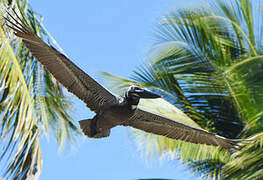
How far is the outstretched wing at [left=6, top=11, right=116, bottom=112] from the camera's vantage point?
21.6ft

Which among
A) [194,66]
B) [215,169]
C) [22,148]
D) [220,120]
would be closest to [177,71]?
[194,66]

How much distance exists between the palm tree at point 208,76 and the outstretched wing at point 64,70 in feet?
6.44

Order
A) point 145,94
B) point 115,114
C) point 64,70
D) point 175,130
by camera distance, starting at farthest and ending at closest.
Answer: point 175,130 → point 64,70 → point 115,114 → point 145,94

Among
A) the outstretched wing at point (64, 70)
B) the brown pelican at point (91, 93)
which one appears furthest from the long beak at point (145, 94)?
the outstretched wing at point (64, 70)

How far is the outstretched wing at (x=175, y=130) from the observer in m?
7.38

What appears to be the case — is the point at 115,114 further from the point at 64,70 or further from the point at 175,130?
the point at 175,130

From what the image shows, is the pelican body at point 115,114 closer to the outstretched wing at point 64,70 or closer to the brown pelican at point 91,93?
the brown pelican at point 91,93

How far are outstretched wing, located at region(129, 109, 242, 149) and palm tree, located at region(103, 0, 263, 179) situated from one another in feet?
1.76

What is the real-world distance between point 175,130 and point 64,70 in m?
1.87

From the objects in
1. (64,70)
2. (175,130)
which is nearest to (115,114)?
(64,70)

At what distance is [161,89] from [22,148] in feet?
10.6

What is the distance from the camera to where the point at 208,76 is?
29.6 ft

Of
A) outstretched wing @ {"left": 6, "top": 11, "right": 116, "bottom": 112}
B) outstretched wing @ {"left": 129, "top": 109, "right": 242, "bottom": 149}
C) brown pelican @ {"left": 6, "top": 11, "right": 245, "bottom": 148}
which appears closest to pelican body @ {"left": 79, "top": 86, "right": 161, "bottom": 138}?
brown pelican @ {"left": 6, "top": 11, "right": 245, "bottom": 148}

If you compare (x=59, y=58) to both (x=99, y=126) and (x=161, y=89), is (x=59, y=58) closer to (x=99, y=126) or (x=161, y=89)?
(x=99, y=126)
